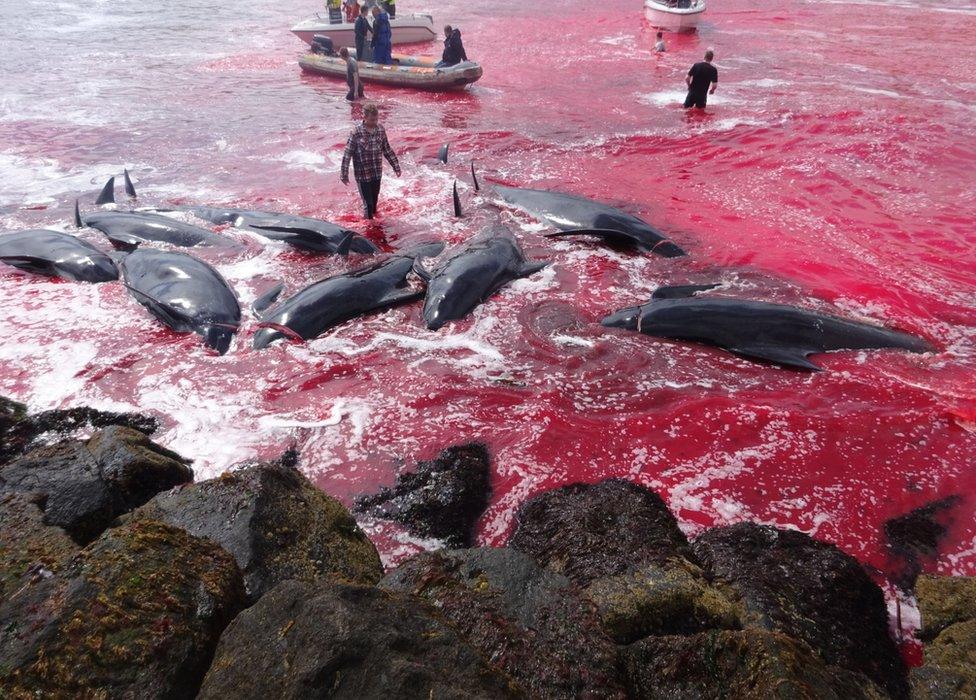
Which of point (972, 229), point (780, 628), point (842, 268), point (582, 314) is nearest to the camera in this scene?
point (780, 628)

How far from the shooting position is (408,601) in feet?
8.96

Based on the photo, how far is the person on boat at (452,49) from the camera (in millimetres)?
19406

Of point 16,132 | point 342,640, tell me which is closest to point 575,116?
point 16,132

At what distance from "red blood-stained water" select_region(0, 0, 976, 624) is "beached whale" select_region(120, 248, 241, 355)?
0.25m

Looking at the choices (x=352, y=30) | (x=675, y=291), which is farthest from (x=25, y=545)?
(x=352, y=30)

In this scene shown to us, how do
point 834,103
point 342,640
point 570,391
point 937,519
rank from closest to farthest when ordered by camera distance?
point 342,640 → point 937,519 → point 570,391 → point 834,103

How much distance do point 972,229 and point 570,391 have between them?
27.8ft

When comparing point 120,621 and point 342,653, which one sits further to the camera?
point 120,621

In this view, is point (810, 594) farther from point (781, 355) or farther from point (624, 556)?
point (781, 355)

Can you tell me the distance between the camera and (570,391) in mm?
6965

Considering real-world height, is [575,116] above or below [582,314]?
above

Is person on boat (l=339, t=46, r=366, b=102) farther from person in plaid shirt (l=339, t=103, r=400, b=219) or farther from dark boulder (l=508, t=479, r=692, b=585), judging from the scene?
dark boulder (l=508, t=479, r=692, b=585)

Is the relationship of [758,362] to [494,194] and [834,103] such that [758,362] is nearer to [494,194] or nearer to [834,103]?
[494,194]

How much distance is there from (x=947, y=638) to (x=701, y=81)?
51.2 ft
